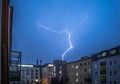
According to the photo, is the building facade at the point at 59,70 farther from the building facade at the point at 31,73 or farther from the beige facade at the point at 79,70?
the building facade at the point at 31,73

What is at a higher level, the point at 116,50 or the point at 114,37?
the point at 114,37

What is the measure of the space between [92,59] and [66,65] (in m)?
1.65

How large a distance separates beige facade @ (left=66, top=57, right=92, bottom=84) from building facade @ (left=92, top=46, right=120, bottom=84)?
488 mm

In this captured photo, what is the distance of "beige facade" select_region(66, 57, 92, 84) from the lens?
1455cm

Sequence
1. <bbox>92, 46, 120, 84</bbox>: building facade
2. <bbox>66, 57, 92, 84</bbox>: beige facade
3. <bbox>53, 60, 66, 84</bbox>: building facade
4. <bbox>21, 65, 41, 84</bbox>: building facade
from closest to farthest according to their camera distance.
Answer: <bbox>92, 46, 120, 84</bbox>: building facade, <bbox>53, 60, 66, 84</bbox>: building facade, <bbox>66, 57, 92, 84</bbox>: beige facade, <bbox>21, 65, 41, 84</bbox>: building facade

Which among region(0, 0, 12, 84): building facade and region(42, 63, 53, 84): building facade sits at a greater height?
region(0, 0, 12, 84): building facade

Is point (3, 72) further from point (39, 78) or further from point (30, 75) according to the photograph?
point (39, 78)

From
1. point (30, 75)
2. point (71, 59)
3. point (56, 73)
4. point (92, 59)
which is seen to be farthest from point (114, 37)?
point (30, 75)

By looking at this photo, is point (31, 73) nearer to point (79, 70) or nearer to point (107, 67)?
point (79, 70)

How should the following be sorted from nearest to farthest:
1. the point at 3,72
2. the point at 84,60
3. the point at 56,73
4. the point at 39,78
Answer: the point at 3,72 → the point at 56,73 → the point at 84,60 → the point at 39,78

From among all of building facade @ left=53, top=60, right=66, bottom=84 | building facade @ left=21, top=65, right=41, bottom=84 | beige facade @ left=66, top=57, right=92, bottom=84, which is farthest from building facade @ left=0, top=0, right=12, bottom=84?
building facade @ left=21, top=65, right=41, bottom=84

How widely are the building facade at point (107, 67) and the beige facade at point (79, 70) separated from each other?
0.49 meters

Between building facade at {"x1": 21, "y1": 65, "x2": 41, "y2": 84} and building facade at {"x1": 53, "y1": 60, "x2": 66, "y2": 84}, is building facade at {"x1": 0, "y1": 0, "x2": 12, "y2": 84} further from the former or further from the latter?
building facade at {"x1": 21, "y1": 65, "x2": 41, "y2": 84}

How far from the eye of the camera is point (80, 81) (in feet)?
49.6
